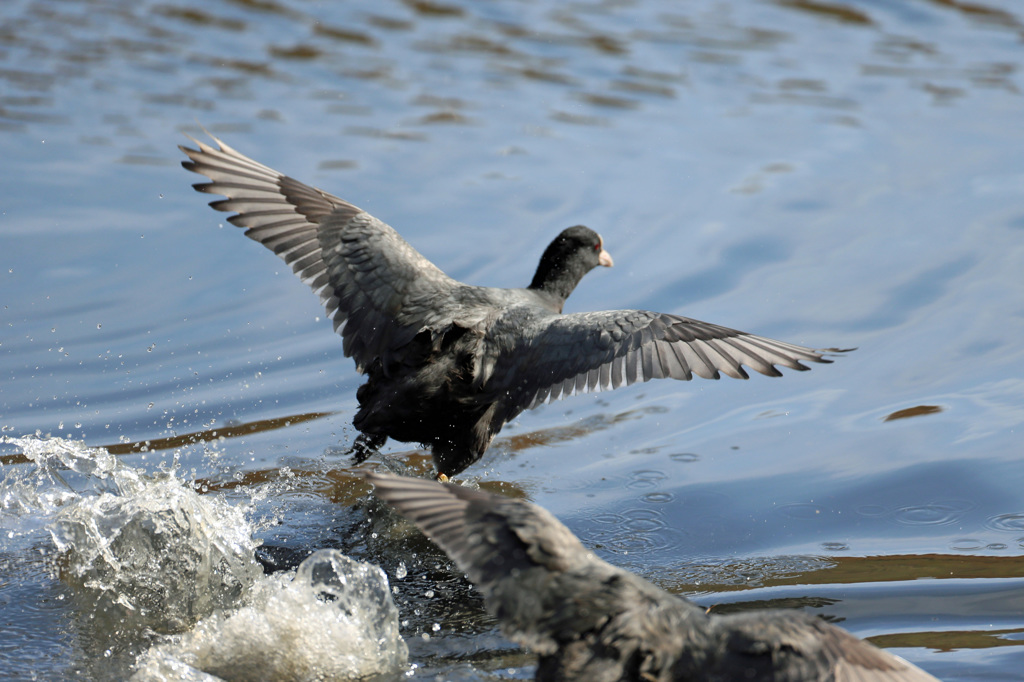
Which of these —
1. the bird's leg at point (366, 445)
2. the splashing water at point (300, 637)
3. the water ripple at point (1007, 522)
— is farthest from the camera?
the bird's leg at point (366, 445)

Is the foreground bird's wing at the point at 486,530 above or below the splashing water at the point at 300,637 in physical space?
above

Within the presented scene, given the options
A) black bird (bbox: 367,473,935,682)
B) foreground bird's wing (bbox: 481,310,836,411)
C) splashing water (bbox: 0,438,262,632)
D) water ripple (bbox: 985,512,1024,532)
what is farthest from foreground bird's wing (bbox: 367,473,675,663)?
water ripple (bbox: 985,512,1024,532)

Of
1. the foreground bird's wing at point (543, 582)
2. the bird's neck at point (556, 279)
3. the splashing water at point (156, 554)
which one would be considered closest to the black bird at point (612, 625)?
the foreground bird's wing at point (543, 582)

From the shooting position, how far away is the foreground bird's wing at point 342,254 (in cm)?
489

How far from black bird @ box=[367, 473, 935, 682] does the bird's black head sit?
256 centimetres

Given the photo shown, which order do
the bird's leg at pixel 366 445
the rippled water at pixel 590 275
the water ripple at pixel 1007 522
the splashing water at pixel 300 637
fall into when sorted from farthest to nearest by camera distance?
the bird's leg at pixel 366 445, the water ripple at pixel 1007 522, the rippled water at pixel 590 275, the splashing water at pixel 300 637

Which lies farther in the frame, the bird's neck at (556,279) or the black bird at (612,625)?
the bird's neck at (556,279)

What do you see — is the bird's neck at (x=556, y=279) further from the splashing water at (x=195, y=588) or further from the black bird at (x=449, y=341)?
the splashing water at (x=195, y=588)

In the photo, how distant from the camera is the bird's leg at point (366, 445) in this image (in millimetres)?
4863

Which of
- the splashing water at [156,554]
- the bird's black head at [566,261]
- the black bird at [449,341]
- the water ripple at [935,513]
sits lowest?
the splashing water at [156,554]

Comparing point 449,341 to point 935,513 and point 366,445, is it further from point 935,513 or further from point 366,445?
point 935,513

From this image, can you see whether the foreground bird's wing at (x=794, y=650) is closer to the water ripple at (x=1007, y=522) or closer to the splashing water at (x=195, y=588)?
the splashing water at (x=195, y=588)

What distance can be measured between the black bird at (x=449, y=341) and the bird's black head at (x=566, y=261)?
1.09 ft

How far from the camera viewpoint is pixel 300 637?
139 inches
